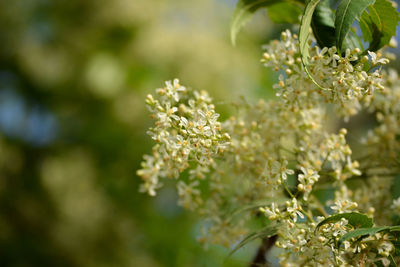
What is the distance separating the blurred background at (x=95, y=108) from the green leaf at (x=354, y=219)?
1.95m

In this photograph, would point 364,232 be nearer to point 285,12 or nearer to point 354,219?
point 354,219

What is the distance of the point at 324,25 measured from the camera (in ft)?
2.47

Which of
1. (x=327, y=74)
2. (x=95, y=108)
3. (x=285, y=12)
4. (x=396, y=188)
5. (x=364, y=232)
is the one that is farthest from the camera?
(x=95, y=108)

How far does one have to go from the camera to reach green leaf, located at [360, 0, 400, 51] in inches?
28.8

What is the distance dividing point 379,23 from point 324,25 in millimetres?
89

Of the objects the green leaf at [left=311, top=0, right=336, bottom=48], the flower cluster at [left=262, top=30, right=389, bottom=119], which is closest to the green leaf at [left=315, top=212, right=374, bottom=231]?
the flower cluster at [left=262, top=30, right=389, bottom=119]

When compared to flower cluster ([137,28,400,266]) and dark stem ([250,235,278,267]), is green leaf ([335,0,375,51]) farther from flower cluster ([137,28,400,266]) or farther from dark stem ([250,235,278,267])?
dark stem ([250,235,278,267])

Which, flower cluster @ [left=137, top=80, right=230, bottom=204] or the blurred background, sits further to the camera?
the blurred background

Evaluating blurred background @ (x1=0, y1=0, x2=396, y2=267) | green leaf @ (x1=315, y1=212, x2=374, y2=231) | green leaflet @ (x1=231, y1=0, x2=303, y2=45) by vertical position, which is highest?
blurred background @ (x1=0, y1=0, x2=396, y2=267)

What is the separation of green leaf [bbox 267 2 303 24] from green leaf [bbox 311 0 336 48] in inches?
6.6

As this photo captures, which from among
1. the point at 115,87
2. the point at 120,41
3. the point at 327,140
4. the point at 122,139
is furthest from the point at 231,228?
the point at 120,41

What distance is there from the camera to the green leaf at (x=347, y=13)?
2.14 ft

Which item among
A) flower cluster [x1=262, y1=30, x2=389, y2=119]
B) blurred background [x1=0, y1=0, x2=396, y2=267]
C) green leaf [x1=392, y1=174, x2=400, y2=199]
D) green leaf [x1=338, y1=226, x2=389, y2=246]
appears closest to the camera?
green leaf [x1=338, y1=226, x2=389, y2=246]

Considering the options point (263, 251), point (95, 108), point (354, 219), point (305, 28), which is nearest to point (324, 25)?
point (305, 28)
